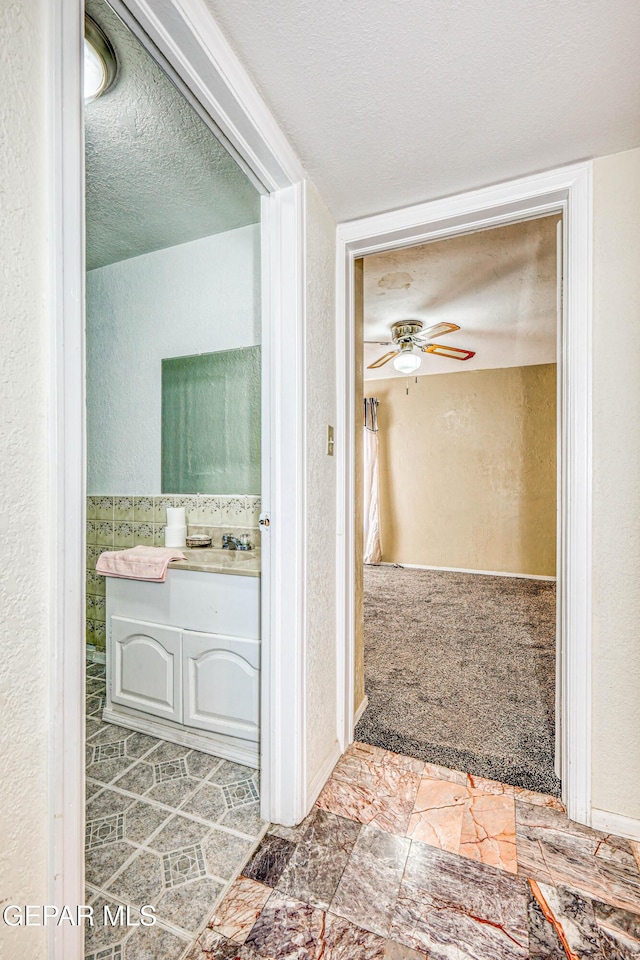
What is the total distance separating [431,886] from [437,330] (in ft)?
10.8

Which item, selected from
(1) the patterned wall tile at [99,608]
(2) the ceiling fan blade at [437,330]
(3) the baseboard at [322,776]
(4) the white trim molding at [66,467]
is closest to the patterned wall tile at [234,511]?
(1) the patterned wall tile at [99,608]

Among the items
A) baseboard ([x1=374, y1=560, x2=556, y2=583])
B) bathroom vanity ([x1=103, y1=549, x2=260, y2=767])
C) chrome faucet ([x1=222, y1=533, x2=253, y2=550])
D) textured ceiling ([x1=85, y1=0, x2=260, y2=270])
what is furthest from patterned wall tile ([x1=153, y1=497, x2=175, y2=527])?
baseboard ([x1=374, y1=560, x2=556, y2=583])

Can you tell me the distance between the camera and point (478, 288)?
3086mm

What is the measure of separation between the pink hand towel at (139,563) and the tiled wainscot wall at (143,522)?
0.39 meters

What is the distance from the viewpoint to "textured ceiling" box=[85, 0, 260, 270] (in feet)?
4.63

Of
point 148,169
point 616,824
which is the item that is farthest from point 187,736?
point 148,169

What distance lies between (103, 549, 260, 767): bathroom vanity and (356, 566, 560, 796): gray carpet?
1.89 feet

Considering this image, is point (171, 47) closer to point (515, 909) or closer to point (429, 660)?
point (515, 909)

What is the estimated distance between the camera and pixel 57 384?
662mm

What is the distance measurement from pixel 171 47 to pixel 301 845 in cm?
209

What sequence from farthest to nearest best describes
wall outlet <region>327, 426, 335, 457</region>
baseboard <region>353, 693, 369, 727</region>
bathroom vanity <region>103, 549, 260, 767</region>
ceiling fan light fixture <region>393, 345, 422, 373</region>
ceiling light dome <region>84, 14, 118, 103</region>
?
1. ceiling fan light fixture <region>393, 345, 422, 373</region>
2. baseboard <region>353, 693, 369, 727</region>
3. bathroom vanity <region>103, 549, 260, 767</region>
4. wall outlet <region>327, 426, 335, 457</region>
5. ceiling light dome <region>84, 14, 118, 103</region>

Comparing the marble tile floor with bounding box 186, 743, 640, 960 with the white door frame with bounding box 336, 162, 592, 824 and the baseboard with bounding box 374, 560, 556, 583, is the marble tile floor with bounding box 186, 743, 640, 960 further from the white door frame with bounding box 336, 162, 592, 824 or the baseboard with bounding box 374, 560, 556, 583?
the baseboard with bounding box 374, 560, 556, 583

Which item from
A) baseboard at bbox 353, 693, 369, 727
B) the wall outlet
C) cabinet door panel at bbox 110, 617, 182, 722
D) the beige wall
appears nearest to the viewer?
the wall outlet

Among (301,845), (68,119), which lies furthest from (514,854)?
(68,119)
